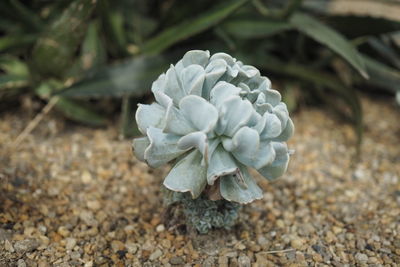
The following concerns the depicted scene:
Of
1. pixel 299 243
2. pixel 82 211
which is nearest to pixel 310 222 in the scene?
pixel 299 243

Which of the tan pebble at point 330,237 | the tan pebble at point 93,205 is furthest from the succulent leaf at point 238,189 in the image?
the tan pebble at point 93,205

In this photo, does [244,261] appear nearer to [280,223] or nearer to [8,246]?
[280,223]

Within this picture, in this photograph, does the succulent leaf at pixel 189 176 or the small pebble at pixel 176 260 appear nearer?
the succulent leaf at pixel 189 176

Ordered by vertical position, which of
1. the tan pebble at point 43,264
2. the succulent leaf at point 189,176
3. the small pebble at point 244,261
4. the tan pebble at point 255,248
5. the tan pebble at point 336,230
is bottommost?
the tan pebble at point 336,230

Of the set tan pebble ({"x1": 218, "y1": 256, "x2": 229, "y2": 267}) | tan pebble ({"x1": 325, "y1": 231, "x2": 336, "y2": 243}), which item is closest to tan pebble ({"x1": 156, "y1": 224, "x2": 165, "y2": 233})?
tan pebble ({"x1": 218, "y1": 256, "x2": 229, "y2": 267})

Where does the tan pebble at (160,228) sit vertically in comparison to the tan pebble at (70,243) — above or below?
below

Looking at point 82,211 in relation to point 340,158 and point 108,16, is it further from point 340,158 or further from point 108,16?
point 340,158

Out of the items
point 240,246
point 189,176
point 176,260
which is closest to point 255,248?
point 240,246

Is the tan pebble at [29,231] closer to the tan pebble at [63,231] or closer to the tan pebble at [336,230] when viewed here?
the tan pebble at [63,231]

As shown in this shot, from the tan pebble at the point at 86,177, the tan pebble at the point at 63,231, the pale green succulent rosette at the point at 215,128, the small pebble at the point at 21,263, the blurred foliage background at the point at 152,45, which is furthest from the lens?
the blurred foliage background at the point at 152,45
